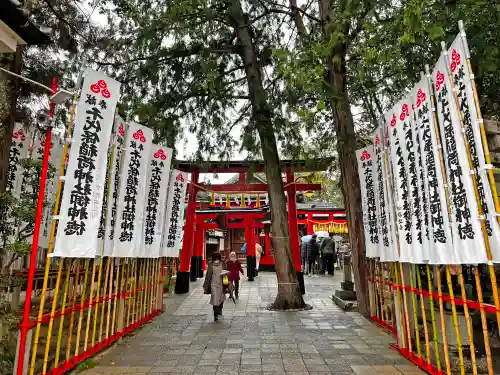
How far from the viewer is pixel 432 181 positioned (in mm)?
4297

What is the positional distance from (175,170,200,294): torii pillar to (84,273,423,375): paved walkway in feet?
9.23

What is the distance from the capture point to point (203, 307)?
9.62m

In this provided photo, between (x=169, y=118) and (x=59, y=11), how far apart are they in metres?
3.00

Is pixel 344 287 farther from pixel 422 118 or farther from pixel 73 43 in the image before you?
pixel 73 43

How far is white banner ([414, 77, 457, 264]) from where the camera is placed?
407 centimetres

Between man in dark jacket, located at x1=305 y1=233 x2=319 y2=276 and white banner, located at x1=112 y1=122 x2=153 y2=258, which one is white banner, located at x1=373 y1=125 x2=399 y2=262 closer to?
white banner, located at x1=112 y1=122 x2=153 y2=258

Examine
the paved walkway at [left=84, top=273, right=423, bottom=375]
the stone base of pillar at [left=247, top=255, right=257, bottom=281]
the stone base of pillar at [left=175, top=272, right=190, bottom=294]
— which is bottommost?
the paved walkway at [left=84, top=273, right=423, bottom=375]

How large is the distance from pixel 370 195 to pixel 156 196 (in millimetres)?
4444

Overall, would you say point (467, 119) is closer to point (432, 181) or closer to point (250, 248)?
point (432, 181)

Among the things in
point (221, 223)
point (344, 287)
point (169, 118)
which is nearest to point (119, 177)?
point (169, 118)

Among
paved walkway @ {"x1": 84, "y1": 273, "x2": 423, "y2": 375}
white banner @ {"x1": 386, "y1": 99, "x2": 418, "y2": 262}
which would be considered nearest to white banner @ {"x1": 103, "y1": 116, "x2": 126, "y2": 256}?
paved walkway @ {"x1": 84, "y1": 273, "x2": 423, "y2": 375}

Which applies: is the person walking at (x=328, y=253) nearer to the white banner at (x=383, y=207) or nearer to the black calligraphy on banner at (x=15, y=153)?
the white banner at (x=383, y=207)

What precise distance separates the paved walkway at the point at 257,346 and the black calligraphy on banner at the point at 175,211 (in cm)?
181

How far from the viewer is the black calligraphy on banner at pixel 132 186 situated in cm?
630
